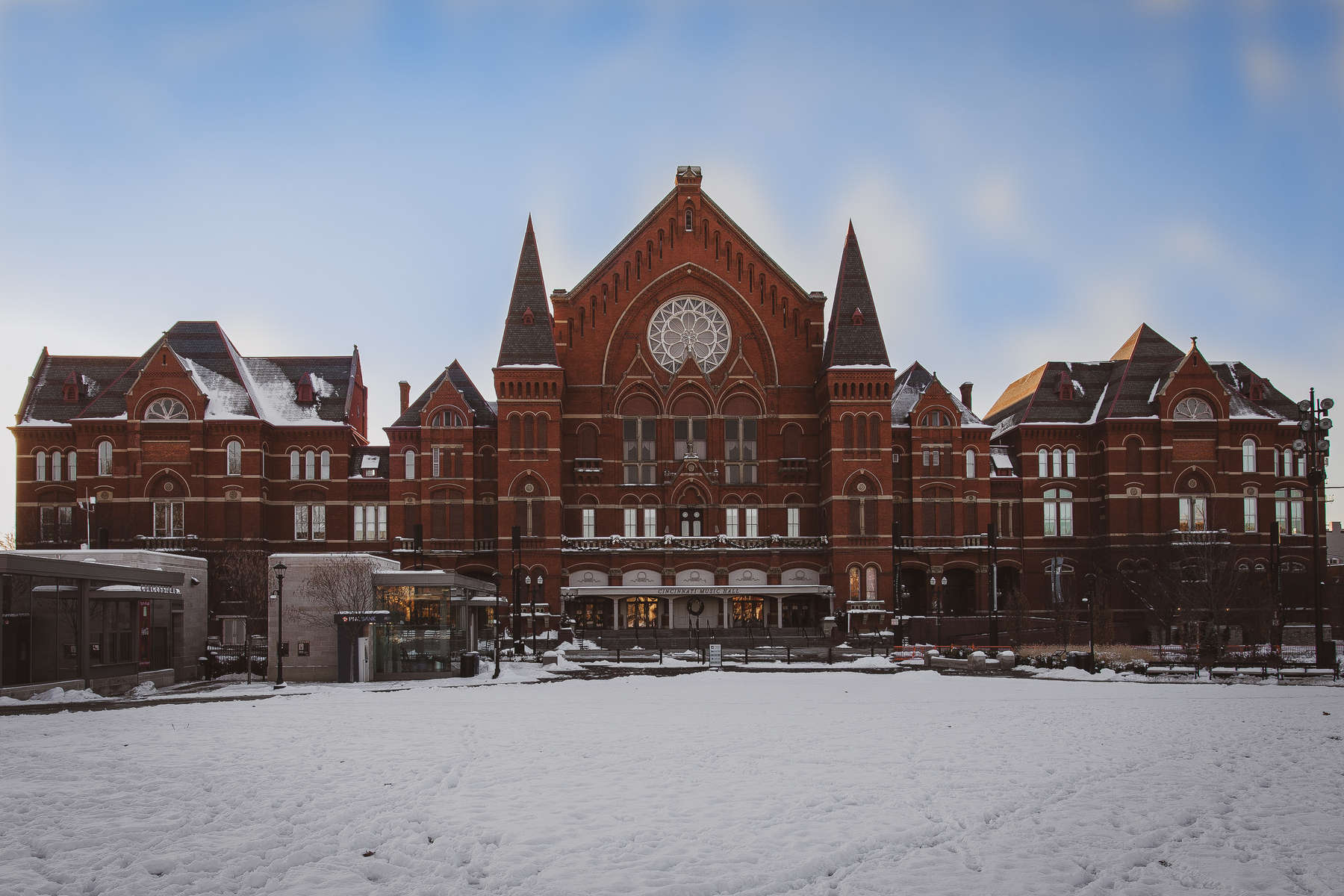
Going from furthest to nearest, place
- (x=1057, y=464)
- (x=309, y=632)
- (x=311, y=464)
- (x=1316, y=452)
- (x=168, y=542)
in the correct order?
(x=1057, y=464) < (x=311, y=464) < (x=168, y=542) < (x=309, y=632) < (x=1316, y=452)

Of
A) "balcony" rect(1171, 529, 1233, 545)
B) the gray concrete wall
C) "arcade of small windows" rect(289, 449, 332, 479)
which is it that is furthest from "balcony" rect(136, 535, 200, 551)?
"balcony" rect(1171, 529, 1233, 545)

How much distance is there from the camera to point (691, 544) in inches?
2766

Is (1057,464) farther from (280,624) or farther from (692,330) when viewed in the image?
(280,624)

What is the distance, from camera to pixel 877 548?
6919cm

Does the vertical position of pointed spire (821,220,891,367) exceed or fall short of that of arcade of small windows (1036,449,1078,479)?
it exceeds it

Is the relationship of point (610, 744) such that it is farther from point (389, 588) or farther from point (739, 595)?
point (739, 595)

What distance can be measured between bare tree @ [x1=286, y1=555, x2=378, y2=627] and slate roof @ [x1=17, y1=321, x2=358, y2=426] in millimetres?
32221

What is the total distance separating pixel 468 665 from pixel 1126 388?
5037 cm

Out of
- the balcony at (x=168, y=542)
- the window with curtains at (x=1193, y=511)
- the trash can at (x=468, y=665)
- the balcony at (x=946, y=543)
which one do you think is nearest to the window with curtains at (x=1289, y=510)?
the window with curtains at (x=1193, y=511)

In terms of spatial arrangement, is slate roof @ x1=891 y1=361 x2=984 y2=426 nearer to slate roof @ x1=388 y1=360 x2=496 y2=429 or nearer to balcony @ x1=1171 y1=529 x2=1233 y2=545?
balcony @ x1=1171 y1=529 x2=1233 y2=545

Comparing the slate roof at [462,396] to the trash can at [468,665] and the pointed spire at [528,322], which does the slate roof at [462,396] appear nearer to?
the pointed spire at [528,322]

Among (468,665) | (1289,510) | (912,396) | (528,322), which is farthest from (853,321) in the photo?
(468,665)

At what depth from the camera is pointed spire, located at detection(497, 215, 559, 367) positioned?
69625mm

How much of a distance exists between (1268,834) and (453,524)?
203 feet
